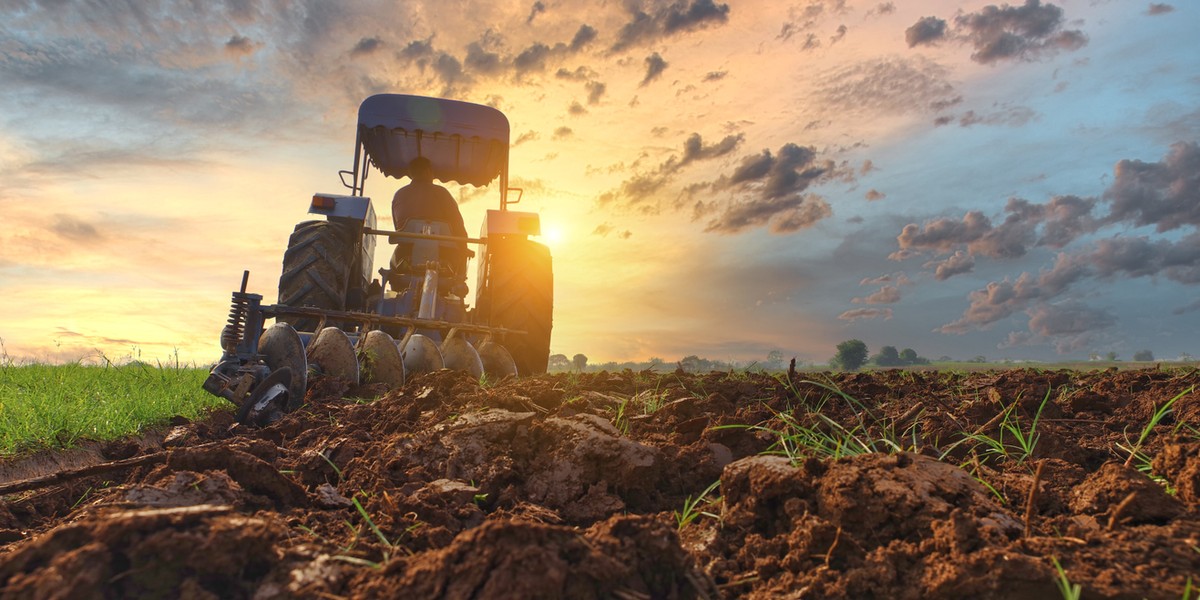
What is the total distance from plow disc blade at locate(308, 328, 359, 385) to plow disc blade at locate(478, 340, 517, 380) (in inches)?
55.1

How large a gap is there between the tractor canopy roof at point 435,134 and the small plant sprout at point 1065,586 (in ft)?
26.0

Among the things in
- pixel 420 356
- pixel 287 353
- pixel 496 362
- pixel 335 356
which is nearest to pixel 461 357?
pixel 420 356

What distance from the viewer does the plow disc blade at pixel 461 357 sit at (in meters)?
5.99

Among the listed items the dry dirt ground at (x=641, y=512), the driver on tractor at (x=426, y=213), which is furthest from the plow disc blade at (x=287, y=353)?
the driver on tractor at (x=426, y=213)

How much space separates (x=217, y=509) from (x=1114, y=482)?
2095 mm

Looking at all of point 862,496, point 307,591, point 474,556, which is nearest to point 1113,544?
point 862,496

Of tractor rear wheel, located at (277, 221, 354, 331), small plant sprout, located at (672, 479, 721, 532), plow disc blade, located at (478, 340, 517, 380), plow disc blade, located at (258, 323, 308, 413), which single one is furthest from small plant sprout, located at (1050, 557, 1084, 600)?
tractor rear wheel, located at (277, 221, 354, 331)

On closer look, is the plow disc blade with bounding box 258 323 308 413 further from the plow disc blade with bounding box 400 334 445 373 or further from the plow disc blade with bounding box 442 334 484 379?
the plow disc blade with bounding box 442 334 484 379

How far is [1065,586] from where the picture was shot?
135 centimetres

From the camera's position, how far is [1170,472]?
77.6 inches

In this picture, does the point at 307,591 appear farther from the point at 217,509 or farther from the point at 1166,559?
the point at 1166,559

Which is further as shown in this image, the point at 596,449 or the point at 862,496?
the point at 596,449

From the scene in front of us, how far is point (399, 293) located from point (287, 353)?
2797mm

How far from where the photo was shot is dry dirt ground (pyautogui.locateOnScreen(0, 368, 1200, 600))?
1.38 m
